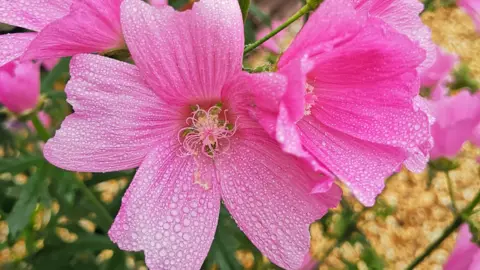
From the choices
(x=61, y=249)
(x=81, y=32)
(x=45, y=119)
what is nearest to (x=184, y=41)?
(x=81, y=32)

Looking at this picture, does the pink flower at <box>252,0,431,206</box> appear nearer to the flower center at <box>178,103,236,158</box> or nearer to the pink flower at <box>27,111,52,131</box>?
the flower center at <box>178,103,236,158</box>

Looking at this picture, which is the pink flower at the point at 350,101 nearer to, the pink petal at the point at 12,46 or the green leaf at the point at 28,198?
the pink petal at the point at 12,46

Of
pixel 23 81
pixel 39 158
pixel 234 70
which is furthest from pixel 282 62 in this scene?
pixel 39 158

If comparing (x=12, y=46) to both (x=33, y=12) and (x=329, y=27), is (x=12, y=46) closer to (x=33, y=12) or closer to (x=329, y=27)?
(x=33, y=12)

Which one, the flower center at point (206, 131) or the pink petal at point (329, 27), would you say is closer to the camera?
the pink petal at point (329, 27)

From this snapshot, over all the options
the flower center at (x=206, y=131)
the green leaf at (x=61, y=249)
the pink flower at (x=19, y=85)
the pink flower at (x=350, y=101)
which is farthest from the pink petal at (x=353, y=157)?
the green leaf at (x=61, y=249)

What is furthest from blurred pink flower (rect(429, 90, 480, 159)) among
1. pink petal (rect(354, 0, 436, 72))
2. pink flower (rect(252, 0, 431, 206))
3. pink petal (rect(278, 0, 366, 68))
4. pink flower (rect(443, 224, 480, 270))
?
pink petal (rect(278, 0, 366, 68))
